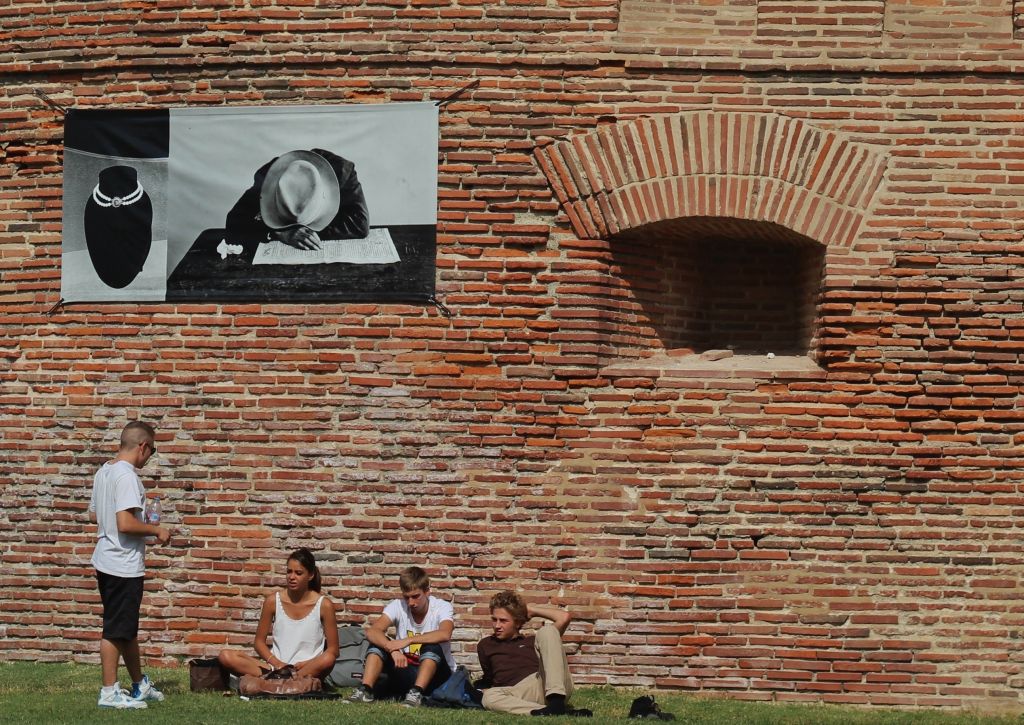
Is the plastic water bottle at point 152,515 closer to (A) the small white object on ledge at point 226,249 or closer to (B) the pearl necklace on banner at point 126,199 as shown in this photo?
(A) the small white object on ledge at point 226,249

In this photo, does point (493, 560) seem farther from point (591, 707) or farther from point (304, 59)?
point (304, 59)

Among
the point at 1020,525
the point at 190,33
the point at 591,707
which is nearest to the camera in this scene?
the point at 591,707

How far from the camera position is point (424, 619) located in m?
8.59

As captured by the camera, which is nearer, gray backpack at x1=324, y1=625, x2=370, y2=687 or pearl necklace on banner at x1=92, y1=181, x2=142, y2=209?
gray backpack at x1=324, y1=625, x2=370, y2=687

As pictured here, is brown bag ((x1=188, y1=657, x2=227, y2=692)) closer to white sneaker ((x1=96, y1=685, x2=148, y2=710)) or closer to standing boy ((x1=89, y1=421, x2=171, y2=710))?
standing boy ((x1=89, y1=421, x2=171, y2=710))

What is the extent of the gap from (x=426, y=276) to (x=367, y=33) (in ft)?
5.50

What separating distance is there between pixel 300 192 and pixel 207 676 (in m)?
3.23

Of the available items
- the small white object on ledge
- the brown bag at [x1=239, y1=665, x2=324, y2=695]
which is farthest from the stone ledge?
the brown bag at [x1=239, y1=665, x2=324, y2=695]

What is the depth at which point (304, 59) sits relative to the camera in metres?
9.41

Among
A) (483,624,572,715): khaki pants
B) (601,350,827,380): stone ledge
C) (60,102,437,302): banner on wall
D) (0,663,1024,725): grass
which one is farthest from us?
(60,102,437,302): banner on wall

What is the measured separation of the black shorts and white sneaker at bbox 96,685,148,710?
0.30m

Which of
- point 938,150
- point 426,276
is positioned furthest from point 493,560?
point 938,150

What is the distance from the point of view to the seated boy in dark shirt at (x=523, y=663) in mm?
8023

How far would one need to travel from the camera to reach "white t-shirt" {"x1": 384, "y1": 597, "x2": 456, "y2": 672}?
28.0 feet
